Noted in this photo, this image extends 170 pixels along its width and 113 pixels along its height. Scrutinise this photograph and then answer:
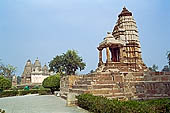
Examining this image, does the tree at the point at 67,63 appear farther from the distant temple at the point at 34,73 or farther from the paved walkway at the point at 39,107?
the paved walkway at the point at 39,107

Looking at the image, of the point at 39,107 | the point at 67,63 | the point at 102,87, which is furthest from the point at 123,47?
the point at 67,63

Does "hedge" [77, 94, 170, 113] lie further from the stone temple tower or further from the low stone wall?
the stone temple tower

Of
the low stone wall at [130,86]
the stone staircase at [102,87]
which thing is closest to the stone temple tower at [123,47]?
the low stone wall at [130,86]

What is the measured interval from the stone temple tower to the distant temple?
31967mm

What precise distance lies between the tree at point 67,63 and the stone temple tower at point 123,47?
21586 millimetres

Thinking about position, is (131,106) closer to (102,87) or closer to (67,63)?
(102,87)

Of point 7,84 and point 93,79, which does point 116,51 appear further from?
point 7,84

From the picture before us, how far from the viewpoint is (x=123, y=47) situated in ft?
70.1

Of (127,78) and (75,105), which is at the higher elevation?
(127,78)

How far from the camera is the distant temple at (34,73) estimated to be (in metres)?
49.6

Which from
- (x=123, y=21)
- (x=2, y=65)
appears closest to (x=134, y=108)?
(x=123, y=21)

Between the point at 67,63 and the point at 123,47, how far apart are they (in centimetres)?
2435

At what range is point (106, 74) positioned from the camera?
45.7ft

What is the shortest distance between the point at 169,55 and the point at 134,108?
135 feet
